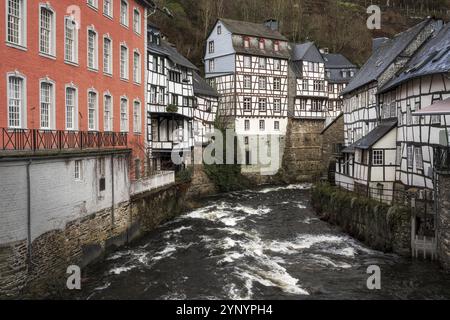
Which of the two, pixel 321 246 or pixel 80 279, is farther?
pixel 321 246

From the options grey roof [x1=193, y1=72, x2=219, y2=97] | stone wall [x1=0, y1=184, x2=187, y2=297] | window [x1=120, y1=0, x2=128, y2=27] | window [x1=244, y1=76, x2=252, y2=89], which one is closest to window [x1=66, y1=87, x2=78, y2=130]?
stone wall [x1=0, y1=184, x2=187, y2=297]

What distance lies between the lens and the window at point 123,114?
2319cm

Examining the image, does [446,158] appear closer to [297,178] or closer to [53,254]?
[53,254]

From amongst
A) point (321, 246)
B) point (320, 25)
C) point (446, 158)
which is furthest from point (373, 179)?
point (320, 25)

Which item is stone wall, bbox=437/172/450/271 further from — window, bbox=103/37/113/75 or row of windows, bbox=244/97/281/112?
row of windows, bbox=244/97/281/112

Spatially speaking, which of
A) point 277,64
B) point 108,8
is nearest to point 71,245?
point 108,8

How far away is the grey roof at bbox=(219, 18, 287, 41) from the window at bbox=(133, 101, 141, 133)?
20.4 metres

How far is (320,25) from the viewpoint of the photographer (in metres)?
66.1

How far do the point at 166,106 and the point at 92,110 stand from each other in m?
11.9

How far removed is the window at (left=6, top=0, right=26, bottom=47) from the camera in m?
14.4

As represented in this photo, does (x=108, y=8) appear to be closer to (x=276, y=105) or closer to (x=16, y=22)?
(x=16, y=22)

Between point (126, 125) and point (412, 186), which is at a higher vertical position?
point (126, 125)

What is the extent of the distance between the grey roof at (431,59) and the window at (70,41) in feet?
45.8
